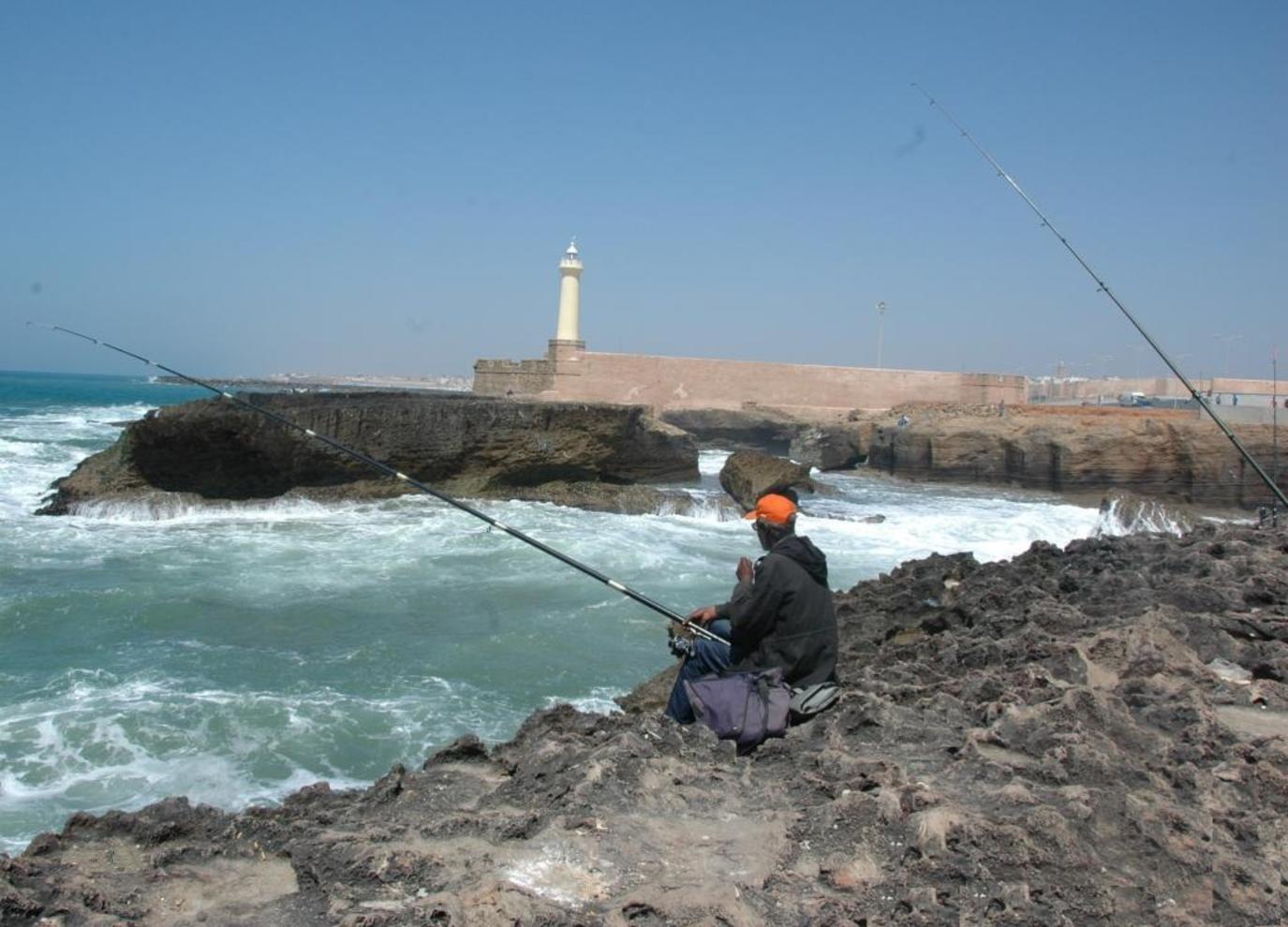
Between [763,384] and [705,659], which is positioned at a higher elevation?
[763,384]

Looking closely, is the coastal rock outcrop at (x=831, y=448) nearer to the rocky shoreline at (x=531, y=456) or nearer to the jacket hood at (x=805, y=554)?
the rocky shoreline at (x=531, y=456)

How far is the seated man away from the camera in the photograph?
4.00 metres

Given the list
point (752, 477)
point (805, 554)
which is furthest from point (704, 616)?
point (752, 477)

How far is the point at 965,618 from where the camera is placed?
674cm

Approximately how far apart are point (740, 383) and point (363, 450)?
64.4 feet

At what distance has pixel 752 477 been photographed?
1802cm

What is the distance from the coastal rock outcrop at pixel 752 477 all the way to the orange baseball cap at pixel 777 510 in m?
12.9

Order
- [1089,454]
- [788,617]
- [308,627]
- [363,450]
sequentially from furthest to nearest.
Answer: [1089,454]
[363,450]
[308,627]
[788,617]

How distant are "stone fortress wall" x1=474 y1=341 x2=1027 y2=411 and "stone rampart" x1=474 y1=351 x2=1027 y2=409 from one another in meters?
0.03

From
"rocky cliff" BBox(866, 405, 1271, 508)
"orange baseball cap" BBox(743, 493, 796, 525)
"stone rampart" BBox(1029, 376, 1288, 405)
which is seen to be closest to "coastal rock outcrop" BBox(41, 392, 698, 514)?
"rocky cliff" BBox(866, 405, 1271, 508)

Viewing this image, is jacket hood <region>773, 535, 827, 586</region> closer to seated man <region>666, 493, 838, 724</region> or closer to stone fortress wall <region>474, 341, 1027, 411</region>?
seated man <region>666, 493, 838, 724</region>

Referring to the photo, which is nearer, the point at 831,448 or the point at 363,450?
the point at 363,450

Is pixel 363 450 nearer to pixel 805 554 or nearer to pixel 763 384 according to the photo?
pixel 805 554

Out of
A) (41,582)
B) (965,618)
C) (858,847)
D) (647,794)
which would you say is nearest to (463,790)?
(647,794)
